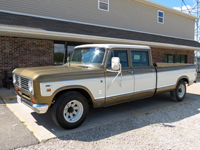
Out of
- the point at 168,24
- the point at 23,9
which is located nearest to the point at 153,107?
the point at 23,9

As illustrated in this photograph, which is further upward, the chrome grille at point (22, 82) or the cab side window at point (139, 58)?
the cab side window at point (139, 58)

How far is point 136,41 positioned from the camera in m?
11.7

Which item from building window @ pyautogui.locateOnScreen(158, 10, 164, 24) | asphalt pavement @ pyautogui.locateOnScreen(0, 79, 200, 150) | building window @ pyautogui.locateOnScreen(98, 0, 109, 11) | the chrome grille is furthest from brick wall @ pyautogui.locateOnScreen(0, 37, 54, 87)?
building window @ pyautogui.locateOnScreen(158, 10, 164, 24)

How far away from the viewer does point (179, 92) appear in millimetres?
6715

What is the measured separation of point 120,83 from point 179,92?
130 inches

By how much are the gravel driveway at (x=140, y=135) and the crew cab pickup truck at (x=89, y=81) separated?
0.53 meters

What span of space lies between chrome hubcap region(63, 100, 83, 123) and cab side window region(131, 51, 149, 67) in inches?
80.7

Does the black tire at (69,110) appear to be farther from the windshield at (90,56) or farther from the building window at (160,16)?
the building window at (160,16)

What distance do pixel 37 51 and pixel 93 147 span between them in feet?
25.3

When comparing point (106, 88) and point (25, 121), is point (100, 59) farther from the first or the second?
point (25, 121)

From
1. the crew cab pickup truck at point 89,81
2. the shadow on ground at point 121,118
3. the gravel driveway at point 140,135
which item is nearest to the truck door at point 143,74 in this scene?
the crew cab pickup truck at point 89,81

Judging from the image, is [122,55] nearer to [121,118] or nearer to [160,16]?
[121,118]

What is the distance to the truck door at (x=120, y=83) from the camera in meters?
4.44

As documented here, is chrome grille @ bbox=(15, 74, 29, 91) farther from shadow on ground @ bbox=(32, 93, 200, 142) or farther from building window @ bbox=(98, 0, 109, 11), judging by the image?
building window @ bbox=(98, 0, 109, 11)
